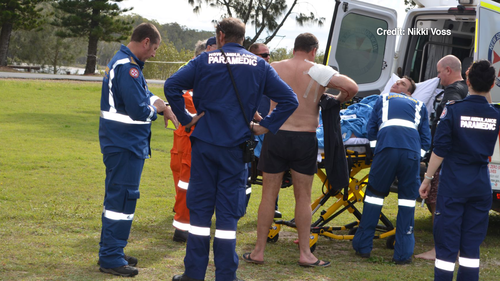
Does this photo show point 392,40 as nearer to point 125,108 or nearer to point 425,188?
point 425,188

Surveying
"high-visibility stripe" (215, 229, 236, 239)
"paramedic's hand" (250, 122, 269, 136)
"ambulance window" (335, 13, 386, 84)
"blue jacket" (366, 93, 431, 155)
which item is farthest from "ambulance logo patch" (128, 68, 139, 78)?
"ambulance window" (335, 13, 386, 84)

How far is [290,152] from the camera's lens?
4.89 metres

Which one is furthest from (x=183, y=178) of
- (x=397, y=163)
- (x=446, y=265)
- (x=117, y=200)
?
(x=446, y=265)

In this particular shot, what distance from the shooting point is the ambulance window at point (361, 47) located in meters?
7.53

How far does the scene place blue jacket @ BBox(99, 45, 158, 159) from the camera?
4.21 m

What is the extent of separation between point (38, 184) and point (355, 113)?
471cm

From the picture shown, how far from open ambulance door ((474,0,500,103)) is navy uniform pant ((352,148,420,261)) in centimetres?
161

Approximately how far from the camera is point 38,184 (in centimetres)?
782

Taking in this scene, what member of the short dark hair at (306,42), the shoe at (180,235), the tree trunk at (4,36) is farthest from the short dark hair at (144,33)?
the tree trunk at (4,36)

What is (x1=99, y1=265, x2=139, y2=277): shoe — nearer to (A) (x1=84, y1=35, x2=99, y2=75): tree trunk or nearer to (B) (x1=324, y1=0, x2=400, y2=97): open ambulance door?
(B) (x1=324, y1=0, x2=400, y2=97): open ambulance door

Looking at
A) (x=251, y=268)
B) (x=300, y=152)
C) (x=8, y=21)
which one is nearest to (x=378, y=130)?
(x=300, y=152)

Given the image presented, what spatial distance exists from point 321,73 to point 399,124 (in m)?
1.02

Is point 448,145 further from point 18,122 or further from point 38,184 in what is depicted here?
point 18,122

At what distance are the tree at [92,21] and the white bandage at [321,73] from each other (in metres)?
37.2
